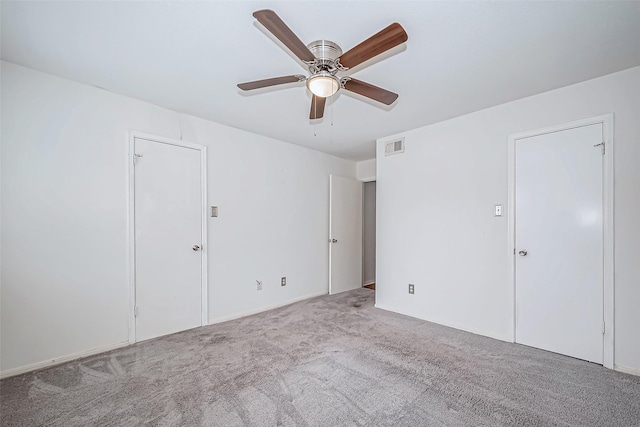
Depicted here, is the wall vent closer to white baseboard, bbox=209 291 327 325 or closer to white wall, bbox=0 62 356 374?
white wall, bbox=0 62 356 374

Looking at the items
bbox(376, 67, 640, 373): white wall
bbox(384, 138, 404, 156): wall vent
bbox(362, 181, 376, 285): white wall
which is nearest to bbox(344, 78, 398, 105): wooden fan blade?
bbox(376, 67, 640, 373): white wall

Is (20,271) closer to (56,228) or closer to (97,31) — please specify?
(56,228)

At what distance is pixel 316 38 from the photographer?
1741 millimetres

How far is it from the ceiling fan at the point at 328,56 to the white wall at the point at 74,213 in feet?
5.19

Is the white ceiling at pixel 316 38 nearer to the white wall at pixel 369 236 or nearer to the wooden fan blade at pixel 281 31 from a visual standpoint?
the wooden fan blade at pixel 281 31

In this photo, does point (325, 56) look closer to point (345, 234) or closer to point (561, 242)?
point (561, 242)

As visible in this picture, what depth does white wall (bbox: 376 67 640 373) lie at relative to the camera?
216cm

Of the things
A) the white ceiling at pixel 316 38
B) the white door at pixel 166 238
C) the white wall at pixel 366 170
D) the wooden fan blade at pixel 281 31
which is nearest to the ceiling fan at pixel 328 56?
the wooden fan blade at pixel 281 31

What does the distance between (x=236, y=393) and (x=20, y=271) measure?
75.8 inches

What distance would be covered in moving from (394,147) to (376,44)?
2364mm

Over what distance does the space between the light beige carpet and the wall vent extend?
2.26 metres

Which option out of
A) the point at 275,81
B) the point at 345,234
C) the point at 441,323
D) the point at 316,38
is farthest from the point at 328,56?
the point at 345,234

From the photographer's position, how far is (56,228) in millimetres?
2266

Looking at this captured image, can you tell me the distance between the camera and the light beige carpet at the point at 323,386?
1685 millimetres
